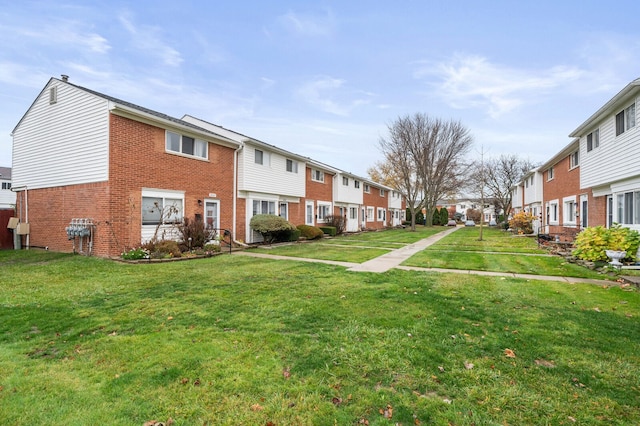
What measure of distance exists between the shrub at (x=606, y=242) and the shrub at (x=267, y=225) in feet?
42.9

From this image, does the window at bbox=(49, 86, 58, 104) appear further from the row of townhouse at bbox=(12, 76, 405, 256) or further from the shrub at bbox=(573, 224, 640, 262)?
the shrub at bbox=(573, 224, 640, 262)

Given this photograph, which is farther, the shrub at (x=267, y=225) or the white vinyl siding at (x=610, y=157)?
the shrub at (x=267, y=225)

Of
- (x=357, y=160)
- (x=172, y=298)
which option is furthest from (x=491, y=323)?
(x=357, y=160)

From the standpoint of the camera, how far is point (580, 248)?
10.7 meters

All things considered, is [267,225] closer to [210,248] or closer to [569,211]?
[210,248]

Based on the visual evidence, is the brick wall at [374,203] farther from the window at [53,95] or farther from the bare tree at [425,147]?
the window at [53,95]

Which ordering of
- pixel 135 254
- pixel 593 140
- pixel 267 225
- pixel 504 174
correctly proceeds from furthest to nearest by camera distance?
pixel 504 174 → pixel 267 225 → pixel 593 140 → pixel 135 254

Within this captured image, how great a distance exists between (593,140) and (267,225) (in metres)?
15.7

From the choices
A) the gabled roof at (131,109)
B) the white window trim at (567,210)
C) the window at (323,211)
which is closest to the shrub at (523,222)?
the white window trim at (567,210)

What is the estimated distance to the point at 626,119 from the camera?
10867 mm

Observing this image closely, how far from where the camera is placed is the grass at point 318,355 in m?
2.76

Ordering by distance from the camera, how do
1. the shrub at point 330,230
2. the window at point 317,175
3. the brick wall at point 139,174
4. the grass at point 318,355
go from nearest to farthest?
the grass at point 318,355, the brick wall at point 139,174, the shrub at point 330,230, the window at point 317,175

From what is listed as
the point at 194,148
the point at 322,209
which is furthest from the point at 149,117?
the point at 322,209

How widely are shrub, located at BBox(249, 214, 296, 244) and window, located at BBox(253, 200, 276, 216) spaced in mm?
689
